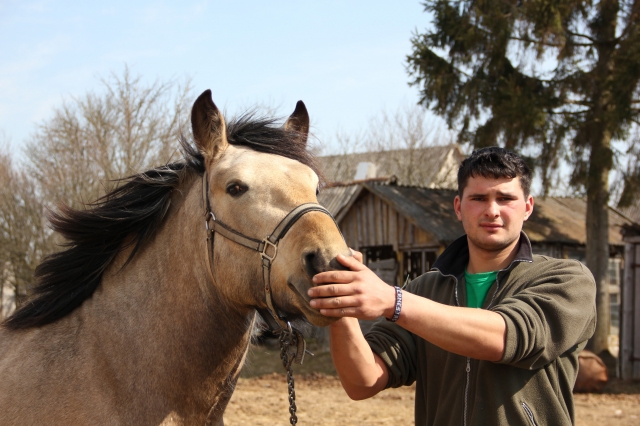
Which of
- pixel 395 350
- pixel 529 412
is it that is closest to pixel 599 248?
pixel 395 350

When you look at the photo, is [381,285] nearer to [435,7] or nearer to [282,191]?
[282,191]

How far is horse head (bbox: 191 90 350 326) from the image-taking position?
80.4 inches

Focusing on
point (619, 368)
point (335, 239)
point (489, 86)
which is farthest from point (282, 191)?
point (489, 86)

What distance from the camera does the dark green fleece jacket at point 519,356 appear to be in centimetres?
221

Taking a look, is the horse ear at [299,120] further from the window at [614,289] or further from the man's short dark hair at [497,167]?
the window at [614,289]

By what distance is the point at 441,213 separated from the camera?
14305mm

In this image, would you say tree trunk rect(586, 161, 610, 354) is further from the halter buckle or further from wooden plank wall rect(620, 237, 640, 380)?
the halter buckle

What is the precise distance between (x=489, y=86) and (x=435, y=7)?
8.08ft

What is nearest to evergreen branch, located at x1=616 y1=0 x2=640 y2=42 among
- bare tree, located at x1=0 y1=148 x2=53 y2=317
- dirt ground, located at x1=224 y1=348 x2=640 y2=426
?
dirt ground, located at x1=224 y1=348 x2=640 y2=426

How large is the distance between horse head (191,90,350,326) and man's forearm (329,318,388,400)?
0.29 m

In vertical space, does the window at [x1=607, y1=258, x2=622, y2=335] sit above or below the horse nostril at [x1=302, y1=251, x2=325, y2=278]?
below


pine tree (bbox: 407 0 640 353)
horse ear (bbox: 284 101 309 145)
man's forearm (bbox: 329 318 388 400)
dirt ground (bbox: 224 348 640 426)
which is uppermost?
pine tree (bbox: 407 0 640 353)

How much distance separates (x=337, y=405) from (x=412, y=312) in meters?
7.67

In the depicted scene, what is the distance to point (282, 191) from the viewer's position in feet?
7.45
